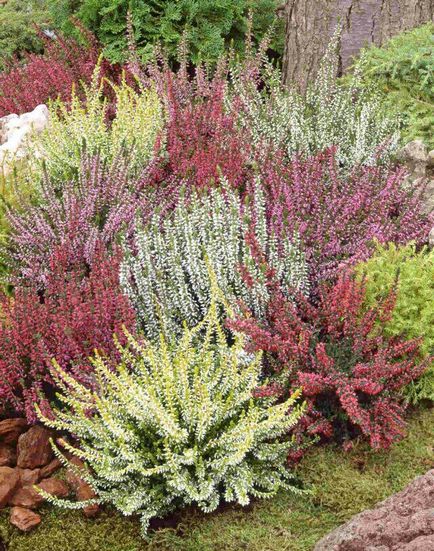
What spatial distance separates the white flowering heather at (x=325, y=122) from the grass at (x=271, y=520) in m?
1.97

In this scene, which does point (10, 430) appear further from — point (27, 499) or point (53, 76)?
point (53, 76)

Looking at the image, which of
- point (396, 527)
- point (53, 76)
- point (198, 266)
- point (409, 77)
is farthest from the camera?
point (53, 76)

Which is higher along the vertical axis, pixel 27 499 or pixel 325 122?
pixel 325 122

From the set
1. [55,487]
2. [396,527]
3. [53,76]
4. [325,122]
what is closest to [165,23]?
[53,76]

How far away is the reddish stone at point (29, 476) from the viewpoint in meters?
2.74

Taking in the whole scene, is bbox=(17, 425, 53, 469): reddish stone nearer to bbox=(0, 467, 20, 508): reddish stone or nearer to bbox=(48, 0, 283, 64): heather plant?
bbox=(0, 467, 20, 508): reddish stone

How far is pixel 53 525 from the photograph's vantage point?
2.65m

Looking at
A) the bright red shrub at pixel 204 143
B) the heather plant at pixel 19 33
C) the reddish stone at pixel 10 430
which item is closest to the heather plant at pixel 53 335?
the reddish stone at pixel 10 430

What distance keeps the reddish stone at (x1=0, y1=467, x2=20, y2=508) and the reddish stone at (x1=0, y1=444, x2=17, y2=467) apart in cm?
7

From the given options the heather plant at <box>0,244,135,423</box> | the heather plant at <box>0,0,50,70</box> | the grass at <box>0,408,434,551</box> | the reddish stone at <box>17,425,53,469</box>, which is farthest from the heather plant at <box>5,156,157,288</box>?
the heather plant at <box>0,0,50,70</box>

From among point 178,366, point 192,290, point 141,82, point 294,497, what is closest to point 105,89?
point 141,82

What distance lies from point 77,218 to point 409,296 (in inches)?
69.2

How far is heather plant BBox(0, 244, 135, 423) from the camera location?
2.84 meters

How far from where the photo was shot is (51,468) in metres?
2.81
